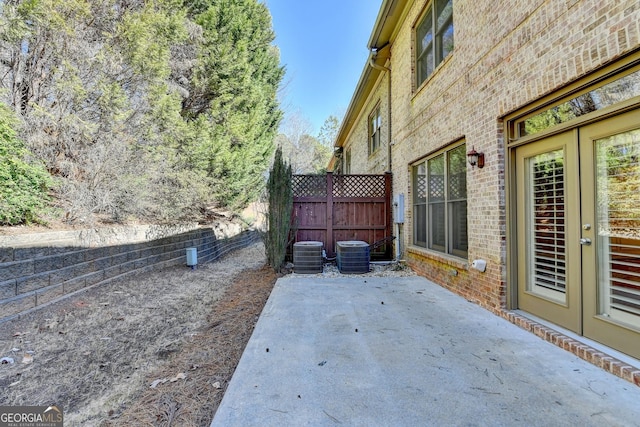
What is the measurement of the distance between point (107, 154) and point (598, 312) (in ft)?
24.3

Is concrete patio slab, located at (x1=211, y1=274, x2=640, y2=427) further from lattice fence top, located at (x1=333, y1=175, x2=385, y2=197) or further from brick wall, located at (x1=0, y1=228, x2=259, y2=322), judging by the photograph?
lattice fence top, located at (x1=333, y1=175, x2=385, y2=197)

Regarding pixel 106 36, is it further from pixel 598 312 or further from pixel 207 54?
pixel 598 312

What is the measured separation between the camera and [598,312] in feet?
8.34

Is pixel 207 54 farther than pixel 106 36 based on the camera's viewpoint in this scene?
Yes

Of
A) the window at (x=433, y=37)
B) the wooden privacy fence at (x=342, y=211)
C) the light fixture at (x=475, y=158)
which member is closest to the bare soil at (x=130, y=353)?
the wooden privacy fence at (x=342, y=211)

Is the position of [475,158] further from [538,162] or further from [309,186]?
[309,186]

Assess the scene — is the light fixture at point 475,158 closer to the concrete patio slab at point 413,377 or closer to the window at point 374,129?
the concrete patio slab at point 413,377

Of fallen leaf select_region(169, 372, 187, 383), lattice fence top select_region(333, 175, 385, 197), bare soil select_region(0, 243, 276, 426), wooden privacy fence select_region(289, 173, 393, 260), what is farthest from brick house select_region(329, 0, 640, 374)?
fallen leaf select_region(169, 372, 187, 383)

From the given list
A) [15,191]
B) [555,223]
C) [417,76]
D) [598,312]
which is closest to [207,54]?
[417,76]

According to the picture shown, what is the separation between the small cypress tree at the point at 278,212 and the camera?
259 inches

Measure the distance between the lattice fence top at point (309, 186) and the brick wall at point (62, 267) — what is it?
10.1 feet

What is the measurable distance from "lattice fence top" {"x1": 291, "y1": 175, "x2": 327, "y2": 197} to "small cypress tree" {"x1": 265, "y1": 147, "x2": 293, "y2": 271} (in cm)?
69

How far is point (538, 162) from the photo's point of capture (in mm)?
3250

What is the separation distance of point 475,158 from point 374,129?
20.5 ft
